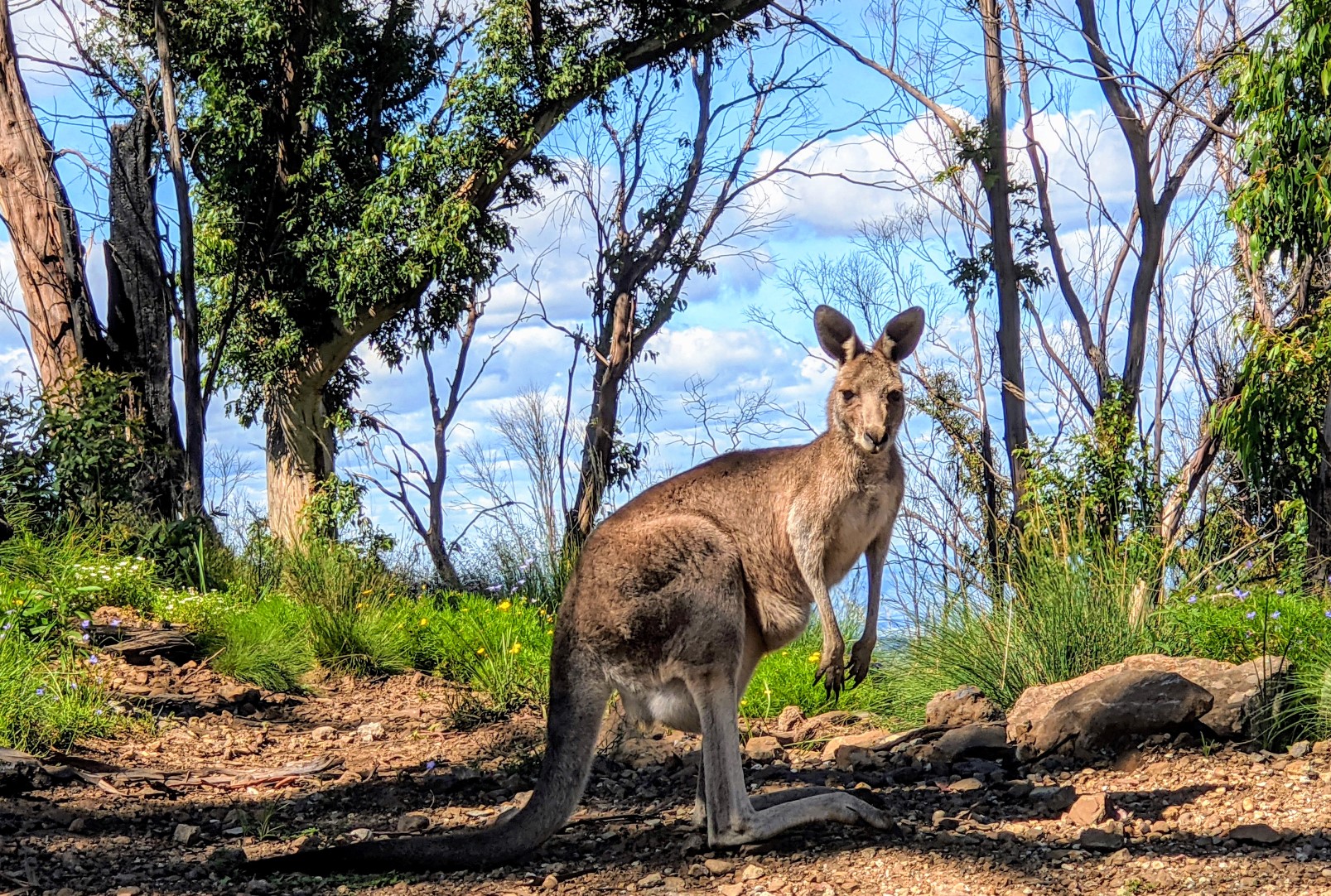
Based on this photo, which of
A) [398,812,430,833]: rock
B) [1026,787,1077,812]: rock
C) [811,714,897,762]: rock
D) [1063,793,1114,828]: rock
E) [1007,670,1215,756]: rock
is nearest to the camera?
[1063,793,1114,828]: rock

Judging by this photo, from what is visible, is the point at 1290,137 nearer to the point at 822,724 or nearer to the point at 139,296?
the point at 822,724

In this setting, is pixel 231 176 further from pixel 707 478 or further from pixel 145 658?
pixel 707 478

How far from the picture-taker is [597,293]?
2020cm

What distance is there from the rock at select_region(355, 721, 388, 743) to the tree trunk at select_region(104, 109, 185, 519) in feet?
24.2

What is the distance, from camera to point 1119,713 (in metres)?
6.24

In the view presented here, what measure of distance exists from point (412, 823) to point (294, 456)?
1294 centimetres

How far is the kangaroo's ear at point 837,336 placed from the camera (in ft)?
17.3

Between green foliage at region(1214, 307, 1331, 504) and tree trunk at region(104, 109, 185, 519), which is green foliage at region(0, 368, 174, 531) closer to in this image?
tree trunk at region(104, 109, 185, 519)

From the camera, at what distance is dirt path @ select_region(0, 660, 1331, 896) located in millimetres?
4758

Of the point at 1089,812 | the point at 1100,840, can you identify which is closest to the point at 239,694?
the point at 1089,812

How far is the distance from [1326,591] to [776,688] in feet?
13.5

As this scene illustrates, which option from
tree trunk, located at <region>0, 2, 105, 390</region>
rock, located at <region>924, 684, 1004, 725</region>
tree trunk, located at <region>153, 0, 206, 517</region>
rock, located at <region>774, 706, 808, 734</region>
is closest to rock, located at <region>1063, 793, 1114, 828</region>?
rock, located at <region>924, 684, 1004, 725</region>

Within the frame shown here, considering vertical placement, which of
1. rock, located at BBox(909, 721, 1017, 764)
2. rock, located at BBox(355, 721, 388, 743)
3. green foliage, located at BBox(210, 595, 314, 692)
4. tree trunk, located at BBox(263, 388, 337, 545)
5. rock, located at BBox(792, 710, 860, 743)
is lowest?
rock, located at BBox(909, 721, 1017, 764)

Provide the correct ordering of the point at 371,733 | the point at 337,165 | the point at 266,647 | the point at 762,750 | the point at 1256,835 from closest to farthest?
the point at 1256,835
the point at 762,750
the point at 371,733
the point at 266,647
the point at 337,165
